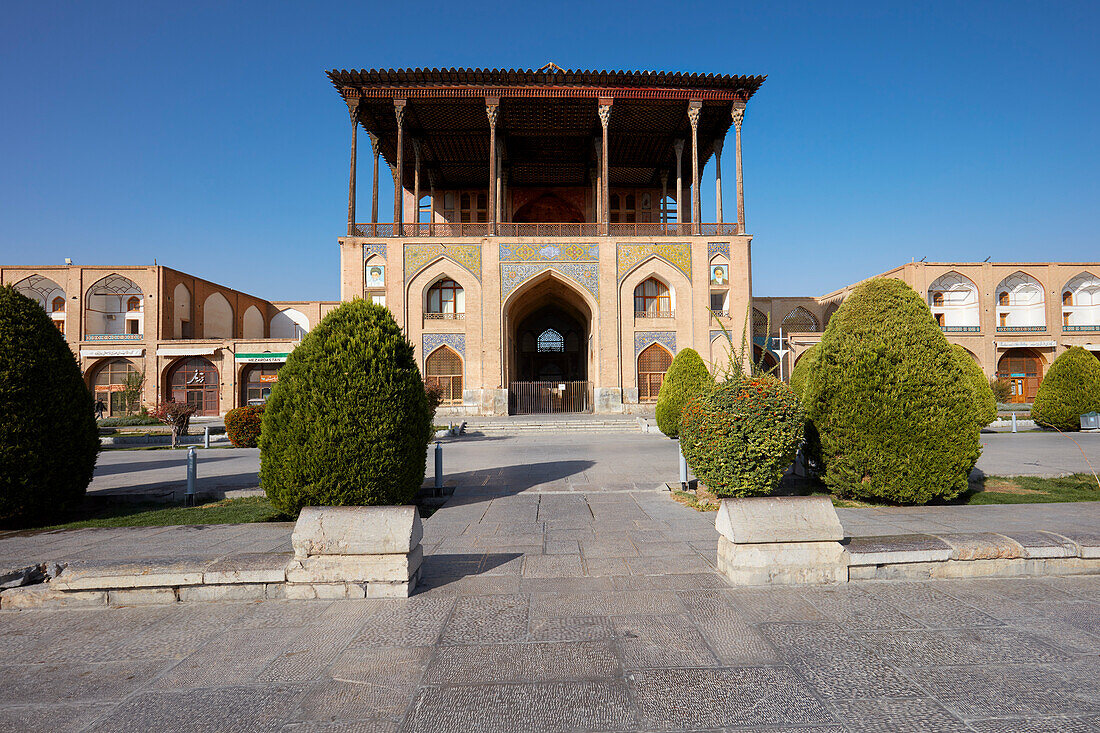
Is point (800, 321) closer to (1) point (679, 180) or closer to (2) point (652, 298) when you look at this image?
(1) point (679, 180)

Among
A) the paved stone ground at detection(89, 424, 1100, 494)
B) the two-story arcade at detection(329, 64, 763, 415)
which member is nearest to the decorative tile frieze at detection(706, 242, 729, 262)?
the two-story arcade at detection(329, 64, 763, 415)

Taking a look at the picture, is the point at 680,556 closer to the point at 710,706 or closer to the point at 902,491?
the point at 710,706

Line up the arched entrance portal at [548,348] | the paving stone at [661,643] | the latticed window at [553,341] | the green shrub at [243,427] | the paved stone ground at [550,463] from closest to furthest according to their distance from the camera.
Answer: the paving stone at [661,643] < the paved stone ground at [550,463] < the green shrub at [243,427] < the arched entrance portal at [548,348] < the latticed window at [553,341]

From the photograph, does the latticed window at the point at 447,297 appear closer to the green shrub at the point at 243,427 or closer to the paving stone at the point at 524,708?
the green shrub at the point at 243,427

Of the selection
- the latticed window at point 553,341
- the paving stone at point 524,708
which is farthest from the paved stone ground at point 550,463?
the latticed window at point 553,341

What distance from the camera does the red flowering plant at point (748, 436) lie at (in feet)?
16.8

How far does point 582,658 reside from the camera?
2.55 metres

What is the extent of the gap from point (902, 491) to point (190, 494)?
8.48 metres

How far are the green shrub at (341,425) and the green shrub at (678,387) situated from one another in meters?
9.76

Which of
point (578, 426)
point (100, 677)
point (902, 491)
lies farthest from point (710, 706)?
point (578, 426)

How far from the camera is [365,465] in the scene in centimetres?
515

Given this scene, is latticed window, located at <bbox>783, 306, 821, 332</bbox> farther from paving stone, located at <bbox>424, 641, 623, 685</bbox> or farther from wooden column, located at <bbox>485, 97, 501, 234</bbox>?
paving stone, located at <bbox>424, 641, 623, 685</bbox>

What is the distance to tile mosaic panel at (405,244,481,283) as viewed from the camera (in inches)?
891

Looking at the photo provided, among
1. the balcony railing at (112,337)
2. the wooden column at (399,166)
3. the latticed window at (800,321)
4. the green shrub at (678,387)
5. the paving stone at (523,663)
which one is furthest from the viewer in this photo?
the latticed window at (800,321)
